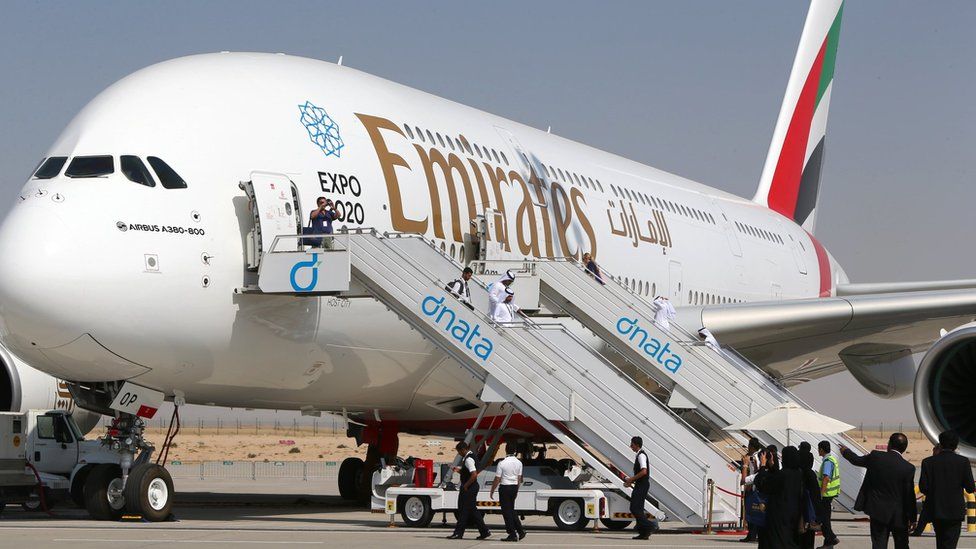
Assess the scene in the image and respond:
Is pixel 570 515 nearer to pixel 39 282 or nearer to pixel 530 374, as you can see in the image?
pixel 530 374

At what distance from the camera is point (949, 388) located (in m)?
16.3

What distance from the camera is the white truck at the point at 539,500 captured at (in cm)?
1384

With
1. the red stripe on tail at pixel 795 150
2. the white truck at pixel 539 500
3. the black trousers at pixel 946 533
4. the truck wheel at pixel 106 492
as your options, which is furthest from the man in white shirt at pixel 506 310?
the red stripe on tail at pixel 795 150

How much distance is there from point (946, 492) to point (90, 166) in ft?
25.5

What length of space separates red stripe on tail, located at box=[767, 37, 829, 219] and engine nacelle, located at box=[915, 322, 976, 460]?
44.9ft

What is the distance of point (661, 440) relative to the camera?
45.4ft

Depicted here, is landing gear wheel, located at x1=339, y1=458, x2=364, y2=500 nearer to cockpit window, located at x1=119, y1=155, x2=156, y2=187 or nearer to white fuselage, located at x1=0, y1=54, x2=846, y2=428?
white fuselage, located at x1=0, y1=54, x2=846, y2=428

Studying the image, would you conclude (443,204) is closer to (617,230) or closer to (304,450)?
(617,230)

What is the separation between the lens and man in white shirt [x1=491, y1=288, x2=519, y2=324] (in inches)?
560

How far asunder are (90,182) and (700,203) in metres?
13.7

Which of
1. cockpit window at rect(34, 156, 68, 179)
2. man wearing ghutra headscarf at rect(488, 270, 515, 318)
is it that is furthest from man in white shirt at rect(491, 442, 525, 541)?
cockpit window at rect(34, 156, 68, 179)

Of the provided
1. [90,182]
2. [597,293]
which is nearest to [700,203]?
[597,293]

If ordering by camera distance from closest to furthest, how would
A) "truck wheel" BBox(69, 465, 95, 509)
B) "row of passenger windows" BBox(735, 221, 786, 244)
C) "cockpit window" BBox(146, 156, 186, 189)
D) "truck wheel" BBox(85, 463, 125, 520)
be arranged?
"cockpit window" BBox(146, 156, 186, 189) < "truck wheel" BBox(85, 463, 125, 520) < "truck wheel" BBox(69, 465, 95, 509) < "row of passenger windows" BBox(735, 221, 786, 244)

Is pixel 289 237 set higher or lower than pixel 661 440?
higher
